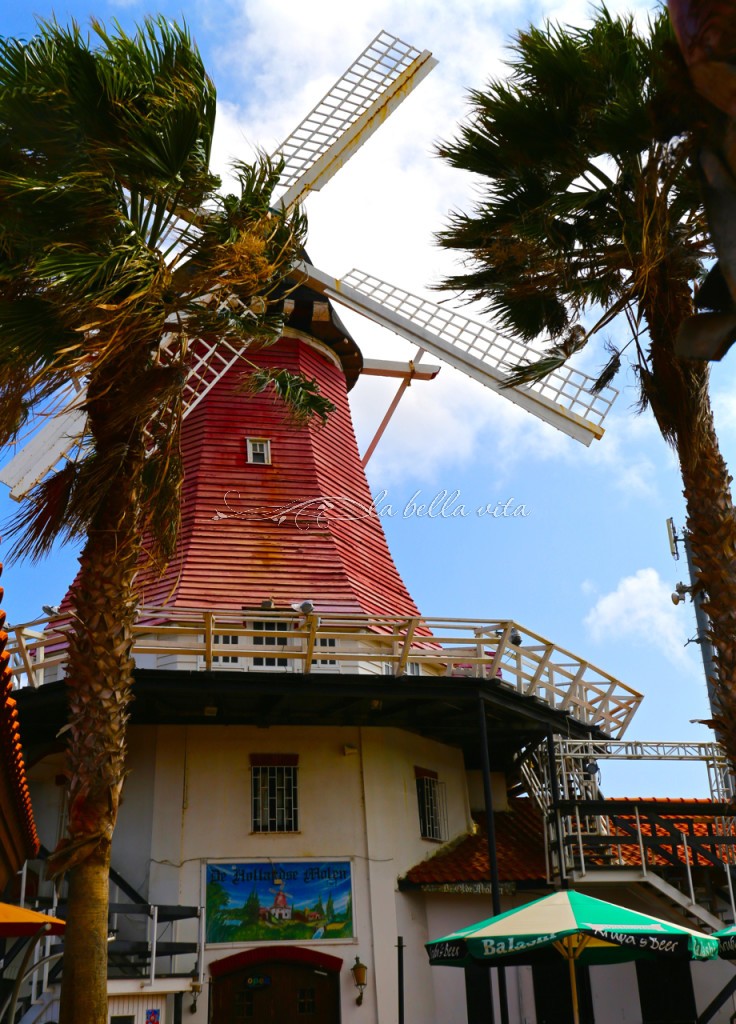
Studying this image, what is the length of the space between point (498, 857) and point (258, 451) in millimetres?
8117

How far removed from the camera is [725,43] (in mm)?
2350

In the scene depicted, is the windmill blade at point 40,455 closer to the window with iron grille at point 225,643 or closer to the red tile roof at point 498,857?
the window with iron grille at point 225,643

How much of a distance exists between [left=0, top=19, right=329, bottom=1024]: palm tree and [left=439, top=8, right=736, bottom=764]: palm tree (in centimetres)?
234

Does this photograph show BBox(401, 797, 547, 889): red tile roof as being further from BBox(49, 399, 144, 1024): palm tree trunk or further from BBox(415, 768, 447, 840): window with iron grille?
BBox(49, 399, 144, 1024): palm tree trunk

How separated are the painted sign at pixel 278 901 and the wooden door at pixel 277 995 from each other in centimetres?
47

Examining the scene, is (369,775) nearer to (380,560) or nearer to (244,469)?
(380,560)

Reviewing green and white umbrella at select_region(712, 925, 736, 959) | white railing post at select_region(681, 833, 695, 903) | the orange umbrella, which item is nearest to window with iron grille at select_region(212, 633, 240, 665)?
white railing post at select_region(681, 833, 695, 903)

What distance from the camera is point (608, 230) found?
32.3 ft

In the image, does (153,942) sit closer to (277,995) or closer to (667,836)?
(277,995)

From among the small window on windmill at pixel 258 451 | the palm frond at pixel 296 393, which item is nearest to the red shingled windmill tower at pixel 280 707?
the small window on windmill at pixel 258 451

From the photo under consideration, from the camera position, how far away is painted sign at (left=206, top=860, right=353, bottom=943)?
15461 millimetres

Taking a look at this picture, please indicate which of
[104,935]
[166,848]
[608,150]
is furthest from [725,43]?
[166,848]

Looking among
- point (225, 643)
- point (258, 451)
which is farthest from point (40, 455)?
point (225, 643)

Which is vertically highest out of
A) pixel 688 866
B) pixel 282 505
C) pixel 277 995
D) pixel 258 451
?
pixel 258 451
